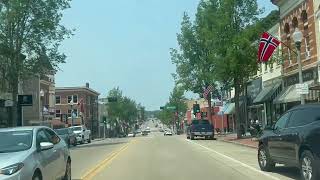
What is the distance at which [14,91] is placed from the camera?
49344mm

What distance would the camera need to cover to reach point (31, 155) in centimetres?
1120

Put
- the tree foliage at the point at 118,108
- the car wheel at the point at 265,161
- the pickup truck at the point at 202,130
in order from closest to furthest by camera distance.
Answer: the car wheel at the point at 265,161 < the pickup truck at the point at 202,130 < the tree foliage at the point at 118,108

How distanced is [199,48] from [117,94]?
71382mm

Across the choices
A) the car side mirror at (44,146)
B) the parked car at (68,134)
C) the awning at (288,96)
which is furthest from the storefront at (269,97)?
the car side mirror at (44,146)

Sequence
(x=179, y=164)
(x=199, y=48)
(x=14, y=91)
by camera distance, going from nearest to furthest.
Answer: (x=179, y=164) < (x=14, y=91) < (x=199, y=48)

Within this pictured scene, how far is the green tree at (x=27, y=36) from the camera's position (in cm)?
4906

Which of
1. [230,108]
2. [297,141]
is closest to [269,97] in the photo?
[230,108]

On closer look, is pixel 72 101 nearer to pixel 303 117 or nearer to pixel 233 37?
pixel 233 37

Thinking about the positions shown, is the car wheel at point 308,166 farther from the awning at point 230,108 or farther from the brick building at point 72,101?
the brick building at point 72,101

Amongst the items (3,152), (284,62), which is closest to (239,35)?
(284,62)

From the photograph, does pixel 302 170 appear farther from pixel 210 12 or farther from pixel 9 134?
pixel 210 12

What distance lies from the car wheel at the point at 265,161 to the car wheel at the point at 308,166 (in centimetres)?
343

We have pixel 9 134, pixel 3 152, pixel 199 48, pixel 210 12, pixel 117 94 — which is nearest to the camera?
pixel 3 152

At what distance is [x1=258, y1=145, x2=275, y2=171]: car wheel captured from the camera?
684 inches
